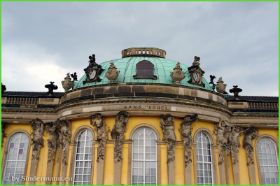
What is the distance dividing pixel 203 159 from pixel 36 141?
11.5 metres

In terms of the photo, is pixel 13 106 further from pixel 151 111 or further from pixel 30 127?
pixel 151 111

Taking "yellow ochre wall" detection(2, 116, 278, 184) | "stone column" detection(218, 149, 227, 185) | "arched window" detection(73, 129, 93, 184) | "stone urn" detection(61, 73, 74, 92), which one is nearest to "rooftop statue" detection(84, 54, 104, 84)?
"stone urn" detection(61, 73, 74, 92)

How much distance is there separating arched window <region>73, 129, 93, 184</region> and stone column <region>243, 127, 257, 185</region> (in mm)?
10898

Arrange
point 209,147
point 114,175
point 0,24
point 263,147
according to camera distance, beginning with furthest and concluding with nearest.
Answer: point 263,147 < point 209,147 < point 114,175 < point 0,24

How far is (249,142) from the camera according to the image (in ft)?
76.6

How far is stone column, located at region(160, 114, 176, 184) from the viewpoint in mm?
19781

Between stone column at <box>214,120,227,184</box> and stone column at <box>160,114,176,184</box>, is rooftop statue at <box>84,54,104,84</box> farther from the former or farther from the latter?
stone column at <box>214,120,227,184</box>

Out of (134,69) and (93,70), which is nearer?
(134,69)

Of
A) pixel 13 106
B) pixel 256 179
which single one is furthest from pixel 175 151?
pixel 13 106

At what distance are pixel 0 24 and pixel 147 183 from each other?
493 inches

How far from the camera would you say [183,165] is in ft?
66.7

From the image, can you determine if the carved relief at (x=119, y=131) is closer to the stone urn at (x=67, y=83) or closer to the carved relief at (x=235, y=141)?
the stone urn at (x=67, y=83)

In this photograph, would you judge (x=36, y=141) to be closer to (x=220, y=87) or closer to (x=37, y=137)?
(x=37, y=137)

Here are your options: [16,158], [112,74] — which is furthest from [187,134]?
[16,158]
